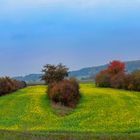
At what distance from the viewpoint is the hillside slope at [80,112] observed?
55500mm

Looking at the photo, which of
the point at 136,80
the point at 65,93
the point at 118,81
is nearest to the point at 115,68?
the point at 118,81

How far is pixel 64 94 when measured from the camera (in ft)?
228

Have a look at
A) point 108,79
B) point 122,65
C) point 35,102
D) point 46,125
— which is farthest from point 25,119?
point 122,65

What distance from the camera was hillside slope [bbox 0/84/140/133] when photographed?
5550 cm

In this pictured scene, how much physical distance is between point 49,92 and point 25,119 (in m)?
12.7

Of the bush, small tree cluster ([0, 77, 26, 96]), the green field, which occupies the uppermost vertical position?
small tree cluster ([0, 77, 26, 96])

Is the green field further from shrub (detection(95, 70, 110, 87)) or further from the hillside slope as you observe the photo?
shrub (detection(95, 70, 110, 87))

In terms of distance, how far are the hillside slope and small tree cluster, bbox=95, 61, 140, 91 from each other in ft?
17.6

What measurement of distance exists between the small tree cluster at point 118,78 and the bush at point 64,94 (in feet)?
50.2

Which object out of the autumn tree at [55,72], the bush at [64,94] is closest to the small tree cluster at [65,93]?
the bush at [64,94]

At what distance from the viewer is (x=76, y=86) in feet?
242

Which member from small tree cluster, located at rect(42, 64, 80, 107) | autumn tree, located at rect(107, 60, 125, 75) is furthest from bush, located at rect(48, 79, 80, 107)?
autumn tree, located at rect(107, 60, 125, 75)

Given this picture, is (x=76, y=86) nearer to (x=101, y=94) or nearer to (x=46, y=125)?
(x=101, y=94)

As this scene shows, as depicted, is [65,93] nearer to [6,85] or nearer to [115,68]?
[6,85]
